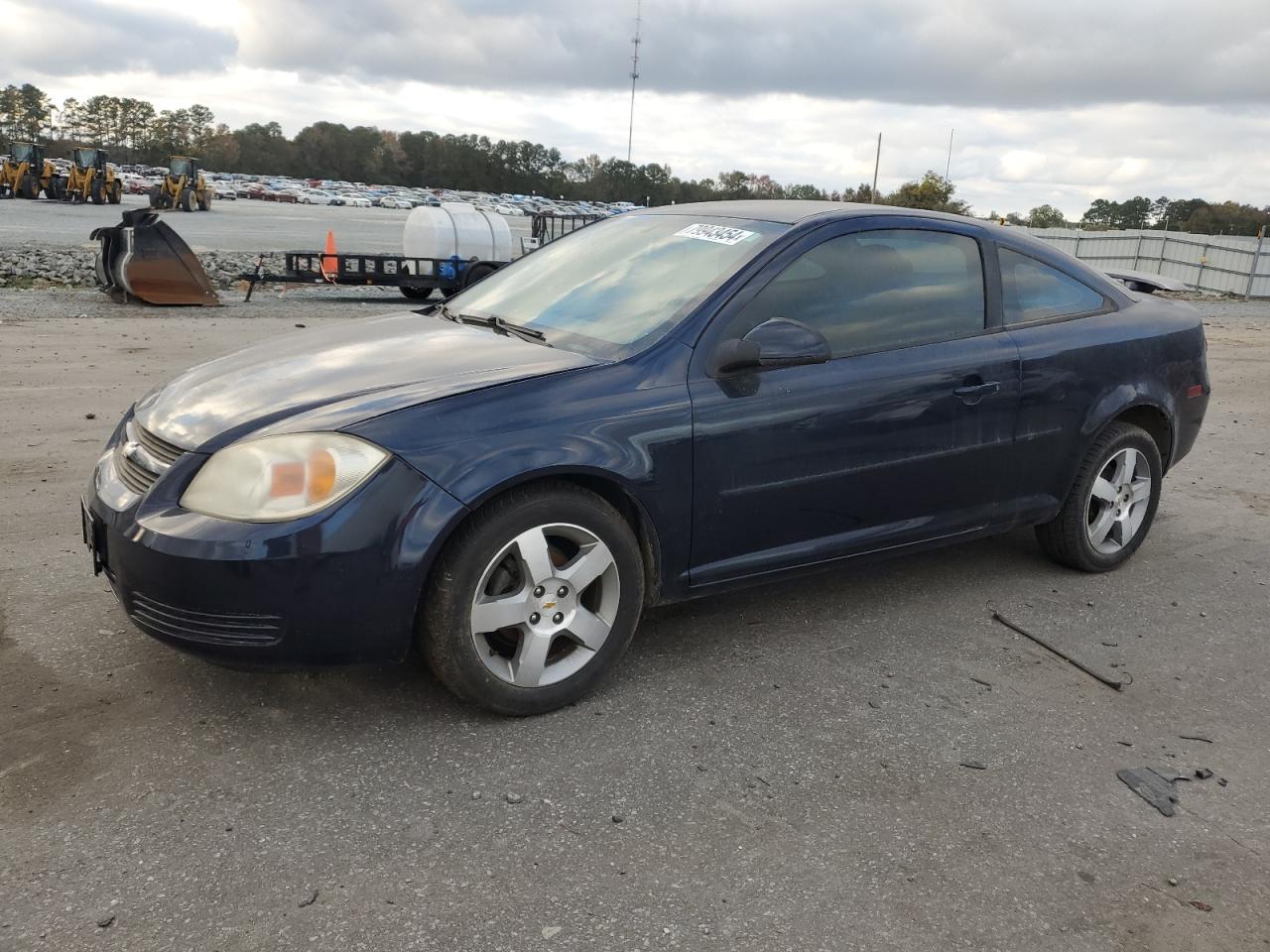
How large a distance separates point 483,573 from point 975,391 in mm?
2135

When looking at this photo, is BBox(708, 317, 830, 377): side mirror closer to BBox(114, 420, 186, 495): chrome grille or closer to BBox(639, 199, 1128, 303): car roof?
BBox(639, 199, 1128, 303): car roof

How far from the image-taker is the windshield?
12.1 ft

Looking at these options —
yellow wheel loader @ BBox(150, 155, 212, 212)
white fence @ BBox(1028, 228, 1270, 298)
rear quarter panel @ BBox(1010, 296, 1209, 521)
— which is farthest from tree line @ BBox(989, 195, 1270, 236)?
rear quarter panel @ BBox(1010, 296, 1209, 521)

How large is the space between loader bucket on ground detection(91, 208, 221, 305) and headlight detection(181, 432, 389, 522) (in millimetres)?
12439

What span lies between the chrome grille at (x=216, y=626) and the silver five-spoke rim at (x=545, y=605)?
1.89 feet

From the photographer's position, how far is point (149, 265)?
14.0 metres

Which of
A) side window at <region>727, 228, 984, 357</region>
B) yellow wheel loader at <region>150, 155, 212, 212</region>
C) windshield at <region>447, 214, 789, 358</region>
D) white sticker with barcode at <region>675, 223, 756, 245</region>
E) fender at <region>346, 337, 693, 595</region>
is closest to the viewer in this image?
fender at <region>346, 337, 693, 595</region>

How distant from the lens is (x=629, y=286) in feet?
12.9

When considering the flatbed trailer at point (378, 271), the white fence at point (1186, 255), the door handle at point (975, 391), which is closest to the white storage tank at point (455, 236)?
the flatbed trailer at point (378, 271)

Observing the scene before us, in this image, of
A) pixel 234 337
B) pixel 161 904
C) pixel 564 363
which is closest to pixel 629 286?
pixel 564 363

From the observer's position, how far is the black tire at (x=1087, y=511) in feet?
15.2

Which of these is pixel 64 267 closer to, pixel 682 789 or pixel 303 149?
pixel 682 789

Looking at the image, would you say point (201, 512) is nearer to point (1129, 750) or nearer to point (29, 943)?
point (29, 943)

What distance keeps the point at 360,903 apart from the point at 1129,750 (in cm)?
237
